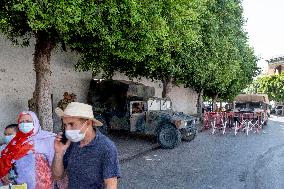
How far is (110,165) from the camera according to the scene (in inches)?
134

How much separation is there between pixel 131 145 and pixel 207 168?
15.7ft

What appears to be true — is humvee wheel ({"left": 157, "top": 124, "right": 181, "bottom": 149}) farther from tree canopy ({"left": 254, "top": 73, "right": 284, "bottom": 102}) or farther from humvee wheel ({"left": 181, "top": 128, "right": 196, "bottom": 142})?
tree canopy ({"left": 254, "top": 73, "right": 284, "bottom": 102})

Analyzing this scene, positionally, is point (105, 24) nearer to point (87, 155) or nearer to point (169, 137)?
point (169, 137)

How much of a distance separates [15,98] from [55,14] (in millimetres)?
7162

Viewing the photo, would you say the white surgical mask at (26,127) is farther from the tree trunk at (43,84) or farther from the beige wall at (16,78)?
the beige wall at (16,78)

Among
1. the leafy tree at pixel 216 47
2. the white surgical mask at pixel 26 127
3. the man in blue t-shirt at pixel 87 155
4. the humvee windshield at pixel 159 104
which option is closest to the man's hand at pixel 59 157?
the man in blue t-shirt at pixel 87 155

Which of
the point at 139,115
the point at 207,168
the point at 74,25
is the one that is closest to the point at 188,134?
the point at 139,115

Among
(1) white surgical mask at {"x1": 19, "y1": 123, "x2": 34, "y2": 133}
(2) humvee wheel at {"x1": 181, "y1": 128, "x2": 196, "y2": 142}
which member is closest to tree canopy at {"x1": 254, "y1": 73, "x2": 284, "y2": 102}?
(2) humvee wheel at {"x1": 181, "y1": 128, "x2": 196, "y2": 142}

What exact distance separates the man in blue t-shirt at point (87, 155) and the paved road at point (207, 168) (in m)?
5.50

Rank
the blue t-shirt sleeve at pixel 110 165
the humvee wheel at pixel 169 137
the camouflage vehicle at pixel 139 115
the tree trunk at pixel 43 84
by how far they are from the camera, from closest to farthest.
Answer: the blue t-shirt sleeve at pixel 110 165 < the tree trunk at pixel 43 84 < the humvee wheel at pixel 169 137 < the camouflage vehicle at pixel 139 115

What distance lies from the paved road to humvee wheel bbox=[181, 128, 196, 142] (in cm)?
44

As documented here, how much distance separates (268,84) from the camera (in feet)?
221

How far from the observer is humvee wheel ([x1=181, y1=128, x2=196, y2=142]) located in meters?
16.5

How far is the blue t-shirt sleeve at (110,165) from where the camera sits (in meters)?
3.38
